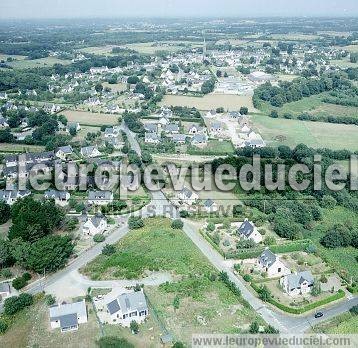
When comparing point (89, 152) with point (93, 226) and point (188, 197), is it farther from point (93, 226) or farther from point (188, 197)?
point (93, 226)

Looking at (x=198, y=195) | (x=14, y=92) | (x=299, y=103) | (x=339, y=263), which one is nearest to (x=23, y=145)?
(x=198, y=195)

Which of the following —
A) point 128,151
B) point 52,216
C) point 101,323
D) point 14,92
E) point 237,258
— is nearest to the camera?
point 101,323

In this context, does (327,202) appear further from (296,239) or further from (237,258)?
(237,258)

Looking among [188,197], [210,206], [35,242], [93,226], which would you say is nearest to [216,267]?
[210,206]

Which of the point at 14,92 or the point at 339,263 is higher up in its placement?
the point at 14,92

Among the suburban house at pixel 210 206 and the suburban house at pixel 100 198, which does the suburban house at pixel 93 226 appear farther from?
the suburban house at pixel 210 206

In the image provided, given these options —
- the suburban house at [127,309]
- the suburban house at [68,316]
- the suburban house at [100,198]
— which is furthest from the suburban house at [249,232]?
the suburban house at [68,316]

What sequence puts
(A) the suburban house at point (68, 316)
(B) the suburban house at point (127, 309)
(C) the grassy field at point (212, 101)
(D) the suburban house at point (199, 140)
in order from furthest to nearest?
(C) the grassy field at point (212, 101)
(D) the suburban house at point (199, 140)
(B) the suburban house at point (127, 309)
(A) the suburban house at point (68, 316)
